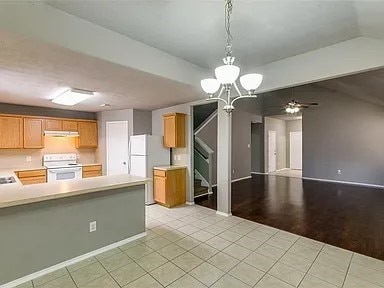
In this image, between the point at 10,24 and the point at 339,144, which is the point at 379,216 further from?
the point at 10,24

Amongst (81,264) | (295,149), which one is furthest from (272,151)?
(81,264)

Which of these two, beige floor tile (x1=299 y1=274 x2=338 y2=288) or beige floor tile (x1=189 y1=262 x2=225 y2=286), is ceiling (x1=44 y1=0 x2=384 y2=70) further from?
beige floor tile (x1=189 y1=262 x2=225 y2=286)

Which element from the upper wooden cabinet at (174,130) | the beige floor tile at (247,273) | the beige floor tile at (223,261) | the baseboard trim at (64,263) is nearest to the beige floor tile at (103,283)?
the baseboard trim at (64,263)

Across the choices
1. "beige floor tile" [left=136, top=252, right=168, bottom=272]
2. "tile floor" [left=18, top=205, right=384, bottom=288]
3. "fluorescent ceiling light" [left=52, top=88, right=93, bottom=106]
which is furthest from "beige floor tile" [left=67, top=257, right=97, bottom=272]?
"fluorescent ceiling light" [left=52, top=88, right=93, bottom=106]

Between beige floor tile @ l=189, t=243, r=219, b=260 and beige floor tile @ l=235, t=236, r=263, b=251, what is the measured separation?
0.44 metres

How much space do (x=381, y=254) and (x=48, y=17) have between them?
4568mm

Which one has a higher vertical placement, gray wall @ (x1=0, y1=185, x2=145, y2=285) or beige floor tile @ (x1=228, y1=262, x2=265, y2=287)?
gray wall @ (x1=0, y1=185, x2=145, y2=285)

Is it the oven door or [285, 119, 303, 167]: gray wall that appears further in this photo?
[285, 119, 303, 167]: gray wall

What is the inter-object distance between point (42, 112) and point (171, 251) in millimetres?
4780

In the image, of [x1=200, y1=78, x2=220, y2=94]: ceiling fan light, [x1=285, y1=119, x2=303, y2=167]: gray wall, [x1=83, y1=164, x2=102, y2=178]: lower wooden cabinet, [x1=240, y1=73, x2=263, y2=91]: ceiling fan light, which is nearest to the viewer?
[x1=240, y1=73, x2=263, y2=91]: ceiling fan light

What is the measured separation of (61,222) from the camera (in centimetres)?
256

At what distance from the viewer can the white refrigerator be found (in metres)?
4.93

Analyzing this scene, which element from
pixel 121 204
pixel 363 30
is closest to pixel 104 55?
pixel 121 204

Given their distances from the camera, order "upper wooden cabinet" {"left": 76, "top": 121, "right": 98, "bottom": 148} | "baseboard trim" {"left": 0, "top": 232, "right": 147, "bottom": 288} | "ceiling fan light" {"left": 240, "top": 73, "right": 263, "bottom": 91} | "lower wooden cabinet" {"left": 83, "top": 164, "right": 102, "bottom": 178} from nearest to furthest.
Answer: "ceiling fan light" {"left": 240, "top": 73, "right": 263, "bottom": 91} → "baseboard trim" {"left": 0, "top": 232, "right": 147, "bottom": 288} → "lower wooden cabinet" {"left": 83, "top": 164, "right": 102, "bottom": 178} → "upper wooden cabinet" {"left": 76, "top": 121, "right": 98, "bottom": 148}
